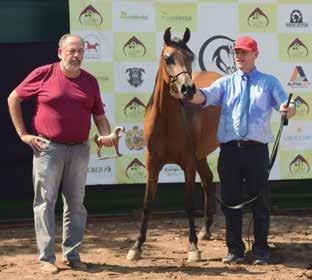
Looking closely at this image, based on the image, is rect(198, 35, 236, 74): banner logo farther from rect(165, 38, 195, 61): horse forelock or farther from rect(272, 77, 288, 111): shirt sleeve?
rect(272, 77, 288, 111): shirt sleeve

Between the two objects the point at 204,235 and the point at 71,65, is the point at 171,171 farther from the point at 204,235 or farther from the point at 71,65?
the point at 71,65

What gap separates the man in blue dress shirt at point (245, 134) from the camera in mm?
5160

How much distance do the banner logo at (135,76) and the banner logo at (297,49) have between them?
1.98 m

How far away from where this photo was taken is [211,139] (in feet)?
22.9

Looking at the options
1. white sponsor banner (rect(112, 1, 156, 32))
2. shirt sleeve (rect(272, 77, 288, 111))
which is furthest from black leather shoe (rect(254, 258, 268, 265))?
white sponsor banner (rect(112, 1, 156, 32))

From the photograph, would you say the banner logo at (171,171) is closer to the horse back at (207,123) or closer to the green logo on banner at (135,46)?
the horse back at (207,123)

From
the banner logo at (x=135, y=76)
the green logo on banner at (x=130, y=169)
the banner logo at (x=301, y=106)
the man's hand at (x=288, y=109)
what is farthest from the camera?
the banner logo at (x=301, y=106)

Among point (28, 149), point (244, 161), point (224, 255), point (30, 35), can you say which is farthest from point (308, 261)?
point (30, 35)

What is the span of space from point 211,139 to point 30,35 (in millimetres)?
2640

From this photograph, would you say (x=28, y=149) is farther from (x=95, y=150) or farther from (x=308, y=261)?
(x=308, y=261)

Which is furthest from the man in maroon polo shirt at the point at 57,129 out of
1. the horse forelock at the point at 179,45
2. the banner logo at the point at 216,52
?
the banner logo at the point at 216,52

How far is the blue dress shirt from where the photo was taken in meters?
5.16

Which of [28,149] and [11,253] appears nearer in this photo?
[11,253]

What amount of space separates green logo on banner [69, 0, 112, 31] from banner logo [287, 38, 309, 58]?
2388 mm
